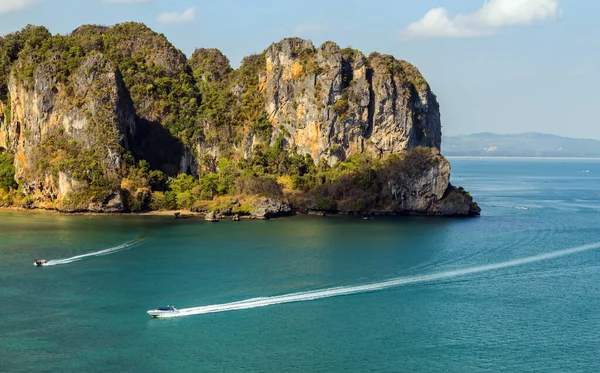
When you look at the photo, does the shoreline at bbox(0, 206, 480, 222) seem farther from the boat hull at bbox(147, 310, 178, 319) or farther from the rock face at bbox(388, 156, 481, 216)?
the boat hull at bbox(147, 310, 178, 319)

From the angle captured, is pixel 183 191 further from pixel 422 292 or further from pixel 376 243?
pixel 422 292

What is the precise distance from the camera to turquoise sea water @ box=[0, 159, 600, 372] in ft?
134

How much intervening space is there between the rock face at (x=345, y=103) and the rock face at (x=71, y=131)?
27.3 metres

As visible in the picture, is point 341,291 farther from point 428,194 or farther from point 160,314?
point 428,194

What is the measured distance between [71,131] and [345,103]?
41.7 m

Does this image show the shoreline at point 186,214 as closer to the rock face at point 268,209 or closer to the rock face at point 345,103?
the rock face at point 268,209

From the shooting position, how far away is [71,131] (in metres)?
101

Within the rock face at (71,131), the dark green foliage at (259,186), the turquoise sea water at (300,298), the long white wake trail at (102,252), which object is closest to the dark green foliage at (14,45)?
the rock face at (71,131)

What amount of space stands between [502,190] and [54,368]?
4643 inches

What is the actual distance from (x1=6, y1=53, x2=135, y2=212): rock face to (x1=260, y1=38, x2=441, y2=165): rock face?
89.6 ft

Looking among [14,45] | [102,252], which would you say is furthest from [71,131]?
[102,252]

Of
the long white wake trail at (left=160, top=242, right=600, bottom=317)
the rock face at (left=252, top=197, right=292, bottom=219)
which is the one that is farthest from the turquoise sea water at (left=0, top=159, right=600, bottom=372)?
the rock face at (left=252, top=197, right=292, bottom=219)

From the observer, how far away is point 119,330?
146ft

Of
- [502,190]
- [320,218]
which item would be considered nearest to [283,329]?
[320,218]
